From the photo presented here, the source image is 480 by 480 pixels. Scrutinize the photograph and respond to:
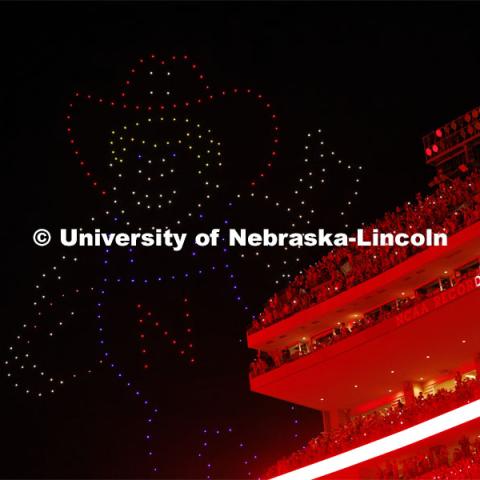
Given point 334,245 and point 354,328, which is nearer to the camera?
point 354,328

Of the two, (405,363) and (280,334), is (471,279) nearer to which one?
(405,363)

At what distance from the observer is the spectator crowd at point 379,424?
3096cm

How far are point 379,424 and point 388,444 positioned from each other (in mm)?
943

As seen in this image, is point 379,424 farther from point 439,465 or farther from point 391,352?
point 439,465

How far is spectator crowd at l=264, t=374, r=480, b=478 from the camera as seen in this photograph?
3096 centimetres

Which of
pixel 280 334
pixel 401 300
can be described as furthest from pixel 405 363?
pixel 280 334

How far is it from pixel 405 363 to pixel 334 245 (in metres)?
5.51

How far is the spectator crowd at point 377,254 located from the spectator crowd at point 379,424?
4048 millimetres

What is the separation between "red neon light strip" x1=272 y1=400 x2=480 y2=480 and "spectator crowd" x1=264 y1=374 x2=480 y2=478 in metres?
0.21

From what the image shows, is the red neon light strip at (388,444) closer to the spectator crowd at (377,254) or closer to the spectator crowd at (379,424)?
the spectator crowd at (379,424)

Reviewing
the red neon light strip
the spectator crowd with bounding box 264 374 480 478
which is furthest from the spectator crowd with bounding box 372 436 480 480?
the spectator crowd with bounding box 264 374 480 478

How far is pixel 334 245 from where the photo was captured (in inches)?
1527

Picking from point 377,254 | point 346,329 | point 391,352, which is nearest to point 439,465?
point 391,352

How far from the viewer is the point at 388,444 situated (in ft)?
108
